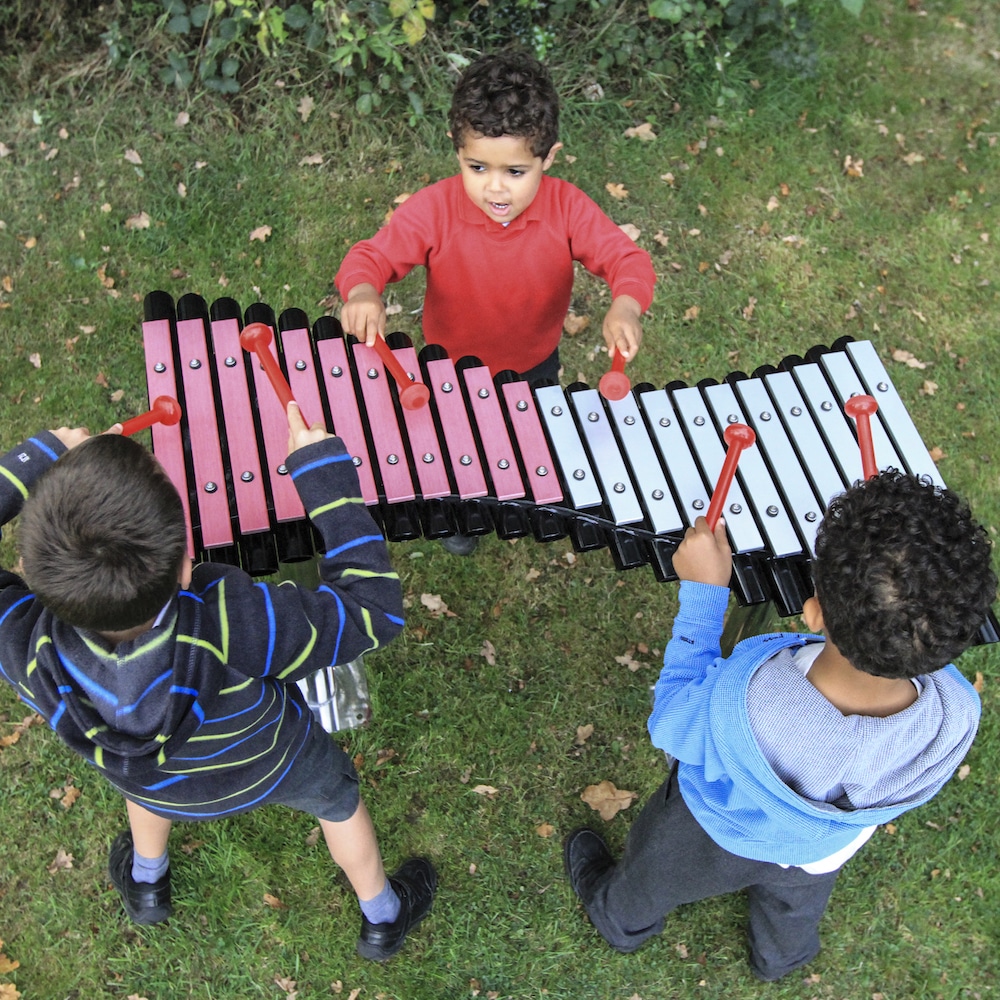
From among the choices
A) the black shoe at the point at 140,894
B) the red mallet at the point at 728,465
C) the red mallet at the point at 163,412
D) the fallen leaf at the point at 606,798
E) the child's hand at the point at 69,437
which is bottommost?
the fallen leaf at the point at 606,798

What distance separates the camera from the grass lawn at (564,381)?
356 cm

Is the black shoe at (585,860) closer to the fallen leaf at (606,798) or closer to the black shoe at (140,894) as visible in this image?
the fallen leaf at (606,798)

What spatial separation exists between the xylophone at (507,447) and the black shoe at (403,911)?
1.49 m

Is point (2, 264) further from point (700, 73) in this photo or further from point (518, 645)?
point (700, 73)

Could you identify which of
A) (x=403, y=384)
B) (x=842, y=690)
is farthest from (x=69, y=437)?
(x=842, y=690)

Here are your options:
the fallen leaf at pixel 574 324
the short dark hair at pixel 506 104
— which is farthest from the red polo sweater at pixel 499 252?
the fallen leaf at pixel 574 324

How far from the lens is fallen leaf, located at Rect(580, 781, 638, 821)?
386cm

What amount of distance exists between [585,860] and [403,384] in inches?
82.0

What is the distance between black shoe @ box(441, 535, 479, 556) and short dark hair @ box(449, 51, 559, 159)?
6.19ft

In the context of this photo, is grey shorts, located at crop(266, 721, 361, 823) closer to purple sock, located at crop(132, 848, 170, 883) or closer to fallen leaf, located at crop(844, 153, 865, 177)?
purple sock, located at crop(132, 848, 170, 883)

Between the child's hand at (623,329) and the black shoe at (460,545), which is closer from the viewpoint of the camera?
the child's hand at (623,329)

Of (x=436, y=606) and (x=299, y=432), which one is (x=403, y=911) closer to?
(x=436, y=606)

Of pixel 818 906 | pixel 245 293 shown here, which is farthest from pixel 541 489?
pixel 245 293

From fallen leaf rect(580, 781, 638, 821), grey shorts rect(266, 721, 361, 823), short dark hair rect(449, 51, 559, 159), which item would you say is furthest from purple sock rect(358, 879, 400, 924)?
short dark hair rect(449, 51, 559, 159)
